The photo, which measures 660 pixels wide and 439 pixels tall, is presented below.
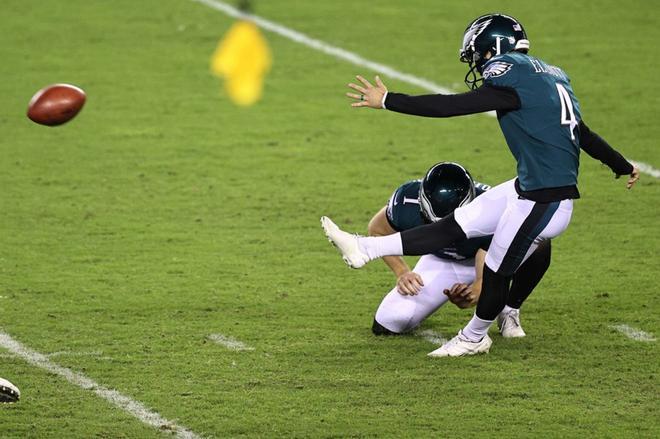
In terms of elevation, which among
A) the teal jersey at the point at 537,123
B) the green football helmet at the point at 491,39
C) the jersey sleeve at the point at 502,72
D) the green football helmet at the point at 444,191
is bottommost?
the green football helmet at the point at 444,191

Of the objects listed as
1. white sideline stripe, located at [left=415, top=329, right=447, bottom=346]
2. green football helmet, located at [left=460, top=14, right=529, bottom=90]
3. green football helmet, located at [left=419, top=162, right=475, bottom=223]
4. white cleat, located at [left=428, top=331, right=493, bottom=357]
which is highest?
green football helmet, located at [left=460, top=14, right=529, bottom=90]

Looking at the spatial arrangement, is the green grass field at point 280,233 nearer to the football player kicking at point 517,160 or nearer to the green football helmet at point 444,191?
the football player kicking at point 517,160

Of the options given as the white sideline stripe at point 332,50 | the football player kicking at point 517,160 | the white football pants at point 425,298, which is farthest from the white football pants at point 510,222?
the white sideline stripe at point 332,50

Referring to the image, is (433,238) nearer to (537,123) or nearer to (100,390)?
(537,123)

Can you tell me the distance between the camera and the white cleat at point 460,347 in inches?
271

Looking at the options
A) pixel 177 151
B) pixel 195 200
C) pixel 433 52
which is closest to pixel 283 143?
pixel 177 151

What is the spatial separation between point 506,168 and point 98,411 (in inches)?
214

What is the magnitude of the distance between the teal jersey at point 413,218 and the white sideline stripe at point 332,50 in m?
4.69

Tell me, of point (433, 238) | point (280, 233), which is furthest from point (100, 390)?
point (280, 233)

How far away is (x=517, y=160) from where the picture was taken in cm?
673

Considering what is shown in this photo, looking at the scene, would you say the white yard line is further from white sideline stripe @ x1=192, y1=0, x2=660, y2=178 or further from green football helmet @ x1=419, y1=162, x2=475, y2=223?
green football helmet @ x1=419, y1=162, x2=475, y2=223

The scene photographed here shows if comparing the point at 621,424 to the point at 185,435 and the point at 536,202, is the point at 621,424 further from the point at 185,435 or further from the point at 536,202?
the point at 185,435

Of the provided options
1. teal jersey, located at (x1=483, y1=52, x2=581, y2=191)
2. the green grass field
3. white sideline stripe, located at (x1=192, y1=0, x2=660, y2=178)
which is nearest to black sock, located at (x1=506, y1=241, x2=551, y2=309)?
the green grass field

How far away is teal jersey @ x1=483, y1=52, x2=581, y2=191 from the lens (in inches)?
259
